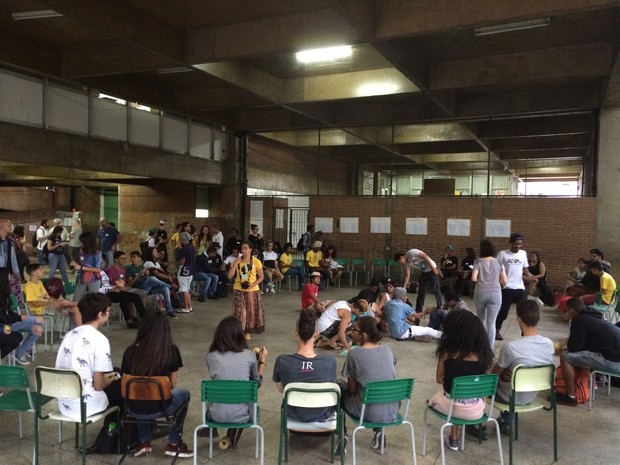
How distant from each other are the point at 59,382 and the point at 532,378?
11.6 feet

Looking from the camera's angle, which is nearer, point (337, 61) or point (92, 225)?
point (337, 61)

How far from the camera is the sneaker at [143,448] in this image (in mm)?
3711

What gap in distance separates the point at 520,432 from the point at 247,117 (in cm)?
1364

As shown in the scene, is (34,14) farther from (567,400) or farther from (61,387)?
(567,400)

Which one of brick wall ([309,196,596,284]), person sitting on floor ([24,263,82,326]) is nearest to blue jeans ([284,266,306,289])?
brick wall ([309,196,596,284])

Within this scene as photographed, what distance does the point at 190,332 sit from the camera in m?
7.77

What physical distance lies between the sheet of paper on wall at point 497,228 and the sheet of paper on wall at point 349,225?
3.80 metres

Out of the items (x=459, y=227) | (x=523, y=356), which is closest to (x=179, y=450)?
(x=523, y=356)

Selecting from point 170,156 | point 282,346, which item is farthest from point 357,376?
point 170,156

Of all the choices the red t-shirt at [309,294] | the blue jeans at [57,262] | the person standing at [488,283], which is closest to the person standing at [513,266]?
the person standing at [488,283]

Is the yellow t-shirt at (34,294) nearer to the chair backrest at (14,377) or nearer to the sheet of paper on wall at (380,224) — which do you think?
the chair backrest at (14,377)

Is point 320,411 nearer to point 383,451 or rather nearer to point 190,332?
point 383,451

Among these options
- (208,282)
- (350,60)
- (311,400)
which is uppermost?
(350,60)

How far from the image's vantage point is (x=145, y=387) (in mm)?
3453
